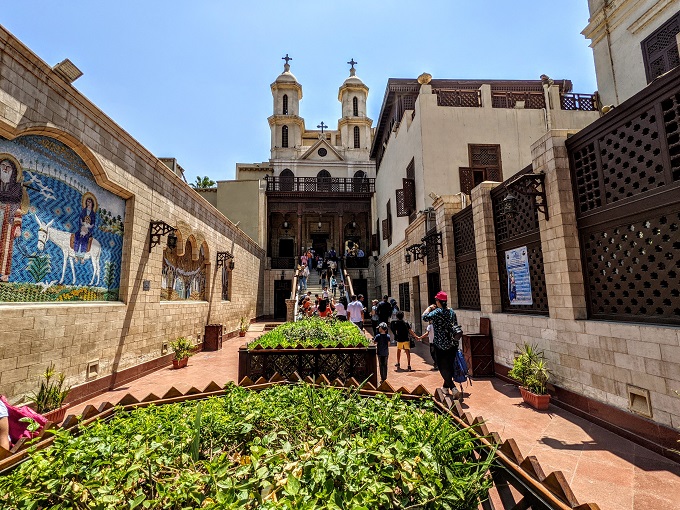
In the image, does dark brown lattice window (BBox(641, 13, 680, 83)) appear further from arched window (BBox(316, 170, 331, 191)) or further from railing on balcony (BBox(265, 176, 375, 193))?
arched window (BBox(316, 170, 331, 191))

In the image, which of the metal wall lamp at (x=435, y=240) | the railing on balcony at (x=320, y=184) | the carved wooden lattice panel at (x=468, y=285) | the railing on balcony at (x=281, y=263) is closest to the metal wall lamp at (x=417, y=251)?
the metal wall lamp at (x=435, y=240)

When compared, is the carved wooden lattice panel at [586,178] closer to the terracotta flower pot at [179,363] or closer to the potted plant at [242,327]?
the terracotta flower pot at [179,363]

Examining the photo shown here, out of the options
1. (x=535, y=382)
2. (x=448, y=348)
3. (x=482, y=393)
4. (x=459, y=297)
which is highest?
(x=459, y=297)

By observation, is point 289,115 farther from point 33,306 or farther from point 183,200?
point 33,306

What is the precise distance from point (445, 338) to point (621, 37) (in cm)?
1019

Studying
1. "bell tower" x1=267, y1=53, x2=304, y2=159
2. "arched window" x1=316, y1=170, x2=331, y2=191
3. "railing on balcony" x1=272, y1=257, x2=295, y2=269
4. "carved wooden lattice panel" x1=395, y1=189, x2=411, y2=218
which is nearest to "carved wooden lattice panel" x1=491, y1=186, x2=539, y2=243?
"carved wooden lattice panel" x1=395, y1=189, x2=411, y2=218

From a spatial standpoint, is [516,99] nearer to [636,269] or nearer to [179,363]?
[636,269]

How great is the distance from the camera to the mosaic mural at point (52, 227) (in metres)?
4.63

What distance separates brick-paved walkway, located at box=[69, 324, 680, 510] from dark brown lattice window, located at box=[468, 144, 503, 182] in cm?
833

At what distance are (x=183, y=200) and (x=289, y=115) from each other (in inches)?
895

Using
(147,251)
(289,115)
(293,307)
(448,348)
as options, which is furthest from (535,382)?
(289,115)

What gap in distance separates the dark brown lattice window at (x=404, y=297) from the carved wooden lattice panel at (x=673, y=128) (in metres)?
11.1

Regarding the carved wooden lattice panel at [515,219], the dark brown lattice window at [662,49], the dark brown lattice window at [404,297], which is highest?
the dark brown lattice window at [662,49]

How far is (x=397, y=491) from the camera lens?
4.52 feet
